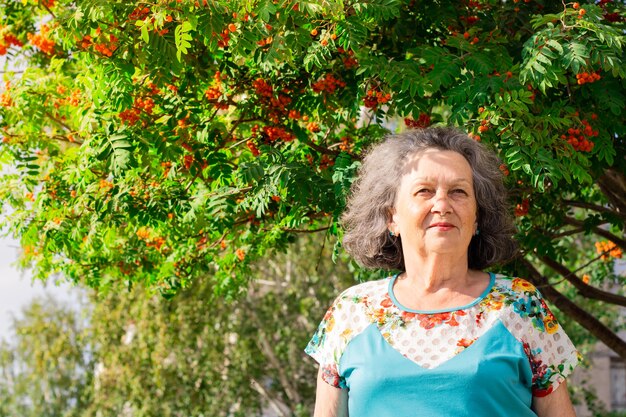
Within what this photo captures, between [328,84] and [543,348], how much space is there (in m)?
3.50

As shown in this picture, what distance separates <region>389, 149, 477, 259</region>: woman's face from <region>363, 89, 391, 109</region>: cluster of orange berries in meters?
2.54

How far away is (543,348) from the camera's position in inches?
114

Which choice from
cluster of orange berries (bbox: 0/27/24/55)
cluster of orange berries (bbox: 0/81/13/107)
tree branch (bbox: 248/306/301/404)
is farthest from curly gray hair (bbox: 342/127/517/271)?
tree branch (bbox: 248/306/301/404)

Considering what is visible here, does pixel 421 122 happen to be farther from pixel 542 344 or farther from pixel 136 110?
pixel 542 344

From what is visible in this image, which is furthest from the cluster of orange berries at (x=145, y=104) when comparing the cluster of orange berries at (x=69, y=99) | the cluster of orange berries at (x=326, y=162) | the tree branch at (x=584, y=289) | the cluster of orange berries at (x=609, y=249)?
the cluster of orange berries at (x=609, y=249)

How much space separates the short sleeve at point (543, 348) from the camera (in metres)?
2.89

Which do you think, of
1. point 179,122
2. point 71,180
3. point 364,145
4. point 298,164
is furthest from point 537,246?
point 71,180

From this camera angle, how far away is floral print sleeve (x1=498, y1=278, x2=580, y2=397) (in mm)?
2891

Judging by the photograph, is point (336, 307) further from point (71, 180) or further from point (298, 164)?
point (71, 180)

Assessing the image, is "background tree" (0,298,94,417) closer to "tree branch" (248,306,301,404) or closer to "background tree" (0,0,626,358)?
"tree branch" (248,306,301,404)

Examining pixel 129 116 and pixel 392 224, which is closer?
pixel 392 224

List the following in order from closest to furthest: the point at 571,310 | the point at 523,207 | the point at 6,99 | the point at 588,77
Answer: the point at 588,77 < the point at 523,207 < the point at 6,99 < the point at 571,310

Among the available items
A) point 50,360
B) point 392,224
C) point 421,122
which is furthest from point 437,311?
point 50,360

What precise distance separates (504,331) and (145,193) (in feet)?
13.2
